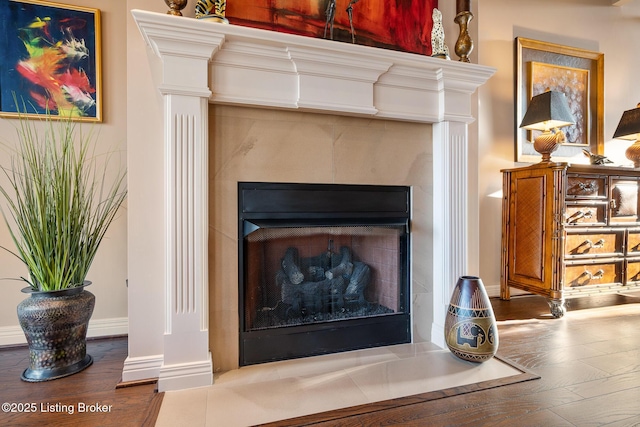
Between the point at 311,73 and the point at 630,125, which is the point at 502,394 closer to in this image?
the point at 311,73

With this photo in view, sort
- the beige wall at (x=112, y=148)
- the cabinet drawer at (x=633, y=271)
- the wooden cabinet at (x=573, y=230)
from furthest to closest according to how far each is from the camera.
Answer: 1. the cabinet drawer at (x=633, y=271)
2. the wooden cabinet at (x=573, y=230)
3. the beige wall at (x=112, y=148)

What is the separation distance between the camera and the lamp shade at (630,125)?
9.27 ft

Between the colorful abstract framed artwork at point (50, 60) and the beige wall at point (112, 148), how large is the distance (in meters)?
0.05

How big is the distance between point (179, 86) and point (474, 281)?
1689 mm

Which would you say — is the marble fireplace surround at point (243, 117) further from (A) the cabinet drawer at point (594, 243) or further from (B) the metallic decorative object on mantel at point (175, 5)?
(A) the cabinet drawer at point (594, 243)

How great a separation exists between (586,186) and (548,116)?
598 millimetres

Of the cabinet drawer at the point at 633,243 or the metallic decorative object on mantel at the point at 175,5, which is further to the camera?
the cabinet drawer at the point at 633,243

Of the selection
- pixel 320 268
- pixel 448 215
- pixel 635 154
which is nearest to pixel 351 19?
pixel 448 215

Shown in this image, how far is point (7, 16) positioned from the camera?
1.87 meters

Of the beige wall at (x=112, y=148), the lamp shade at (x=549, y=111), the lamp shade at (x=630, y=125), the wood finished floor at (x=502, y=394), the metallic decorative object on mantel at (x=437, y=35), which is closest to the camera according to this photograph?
the wood finished floor at (x=502, y=394)

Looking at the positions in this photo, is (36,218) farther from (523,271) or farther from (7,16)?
(523,271)

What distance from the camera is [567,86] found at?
10.2 feet

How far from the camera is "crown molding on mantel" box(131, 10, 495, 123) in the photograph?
1437 mm

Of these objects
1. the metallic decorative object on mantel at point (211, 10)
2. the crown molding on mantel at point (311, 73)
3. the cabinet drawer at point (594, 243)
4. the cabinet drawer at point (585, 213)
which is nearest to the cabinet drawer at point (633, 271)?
the cabinet drawer at point (594, 243)
